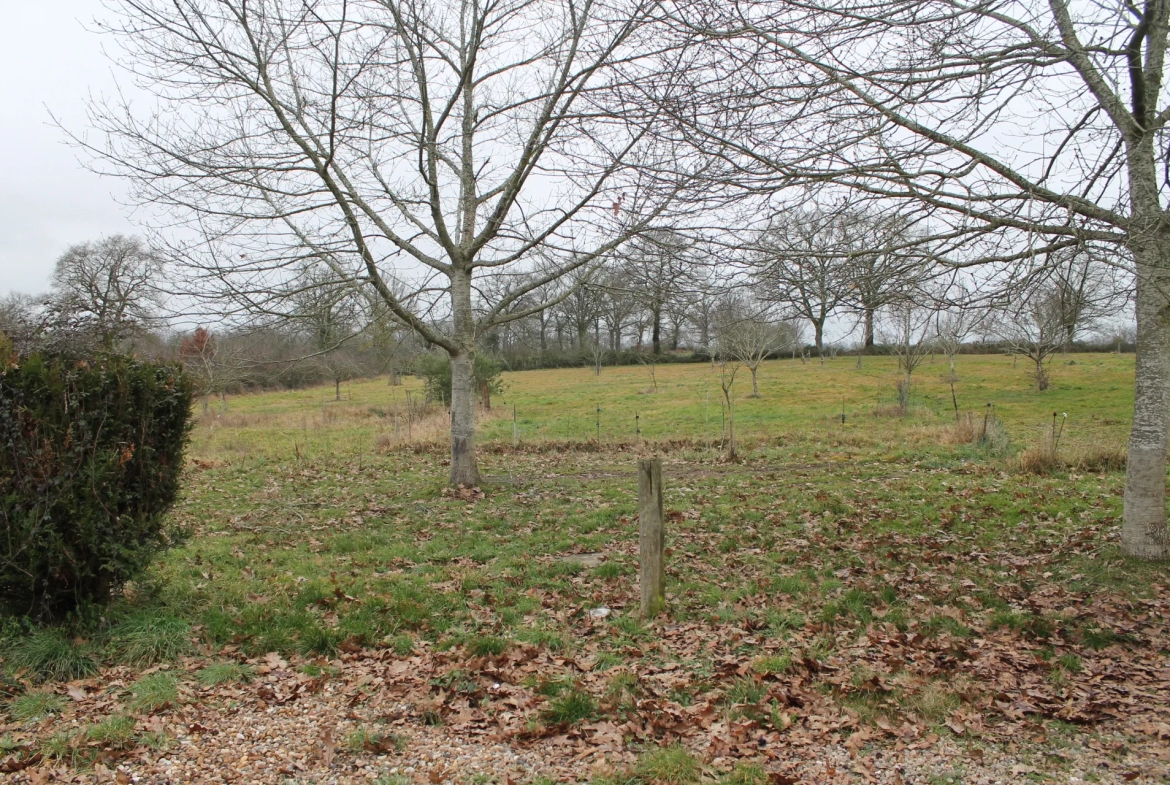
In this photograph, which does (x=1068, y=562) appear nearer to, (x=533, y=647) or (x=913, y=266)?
(x=913, y=266)

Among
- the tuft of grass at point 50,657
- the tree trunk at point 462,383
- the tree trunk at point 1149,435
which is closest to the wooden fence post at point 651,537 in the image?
the tuft of grass at point 50,657

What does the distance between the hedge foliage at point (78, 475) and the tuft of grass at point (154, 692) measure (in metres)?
0.90

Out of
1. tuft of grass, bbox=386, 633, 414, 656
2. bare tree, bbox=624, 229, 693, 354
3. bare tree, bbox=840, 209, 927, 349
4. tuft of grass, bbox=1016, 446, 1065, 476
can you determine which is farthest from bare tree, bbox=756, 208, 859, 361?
tuft of grass, bbox=1016, 446, 1065, 476

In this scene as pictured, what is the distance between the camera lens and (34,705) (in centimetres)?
392

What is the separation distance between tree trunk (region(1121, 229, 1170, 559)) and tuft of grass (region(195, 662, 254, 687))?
691cm

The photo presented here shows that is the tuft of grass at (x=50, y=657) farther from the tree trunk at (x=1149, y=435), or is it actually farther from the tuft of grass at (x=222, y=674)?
the tree trunk at (x=1149, y=435)

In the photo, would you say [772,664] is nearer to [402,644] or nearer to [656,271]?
[402,644]

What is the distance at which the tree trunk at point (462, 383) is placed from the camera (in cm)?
1111

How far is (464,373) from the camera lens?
11.2 meters

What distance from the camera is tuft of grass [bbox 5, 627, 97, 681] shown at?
14.1 feet

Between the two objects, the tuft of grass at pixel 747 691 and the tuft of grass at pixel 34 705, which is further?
the tuft of grass at pixel 747 691

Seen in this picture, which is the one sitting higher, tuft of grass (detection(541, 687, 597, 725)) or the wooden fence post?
the wooden fence post

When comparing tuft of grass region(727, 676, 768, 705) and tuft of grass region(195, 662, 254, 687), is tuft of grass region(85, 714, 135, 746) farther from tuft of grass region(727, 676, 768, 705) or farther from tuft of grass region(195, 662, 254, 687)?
tuft of grass region(727, 676, 768, 705)

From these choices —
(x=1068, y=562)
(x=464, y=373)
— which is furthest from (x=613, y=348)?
(x=1068, y=562)
